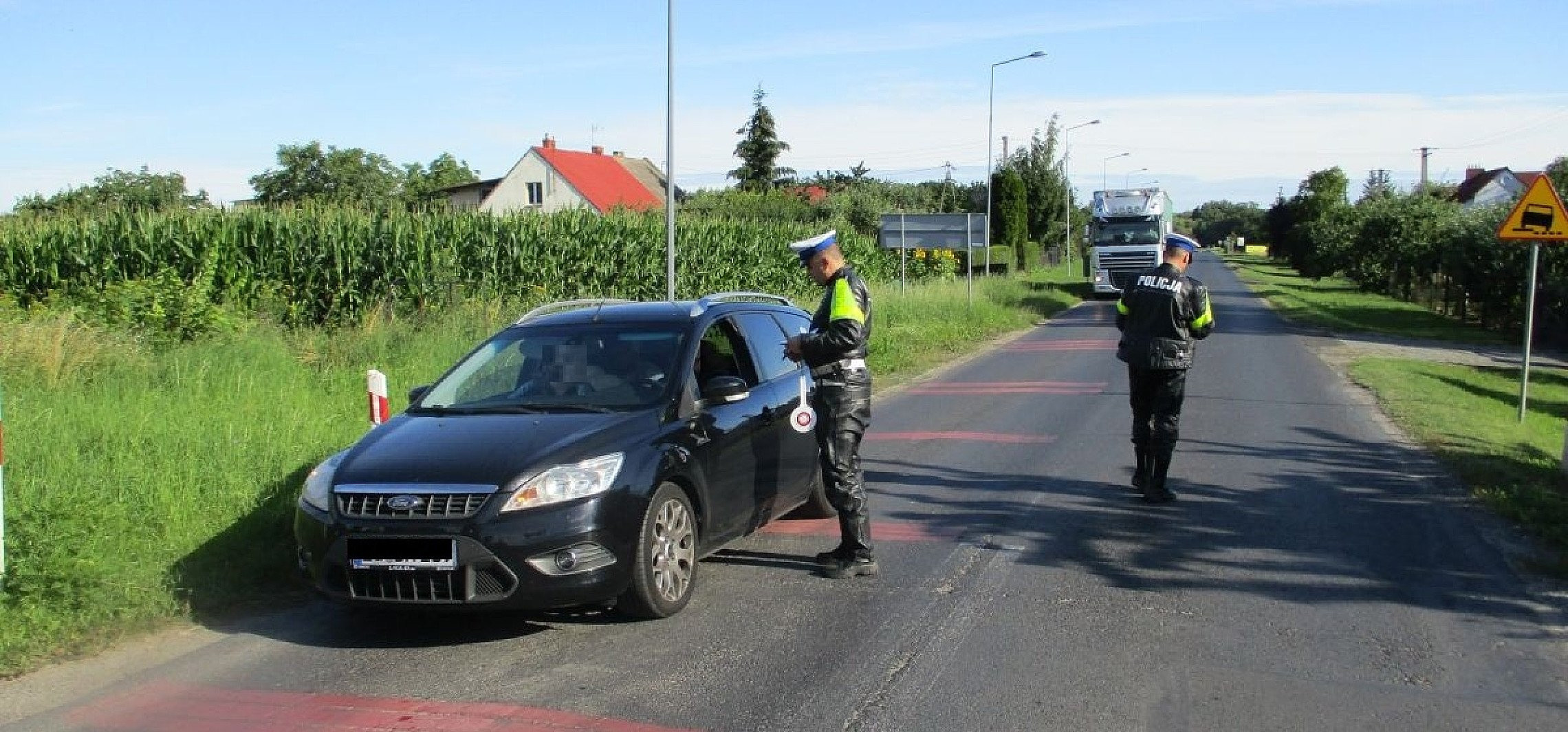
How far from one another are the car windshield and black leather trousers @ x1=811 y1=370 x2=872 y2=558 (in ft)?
2.70

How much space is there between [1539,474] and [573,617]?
7.61 meters

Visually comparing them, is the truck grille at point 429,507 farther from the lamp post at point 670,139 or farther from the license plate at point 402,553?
the lamp post at point 670,139

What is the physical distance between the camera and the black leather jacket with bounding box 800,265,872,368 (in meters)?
6.67

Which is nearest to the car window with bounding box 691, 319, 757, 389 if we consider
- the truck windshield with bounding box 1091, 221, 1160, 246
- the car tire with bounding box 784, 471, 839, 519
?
→ the car tire with bounding box 784, 471, 839, 519

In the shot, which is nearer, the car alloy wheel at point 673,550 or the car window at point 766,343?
the car alloy wheel at point 673,550

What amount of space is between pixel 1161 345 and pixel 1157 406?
0.42 meters

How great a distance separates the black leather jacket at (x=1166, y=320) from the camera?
862cm

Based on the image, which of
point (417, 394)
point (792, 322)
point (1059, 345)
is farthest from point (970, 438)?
point (1059, 345)

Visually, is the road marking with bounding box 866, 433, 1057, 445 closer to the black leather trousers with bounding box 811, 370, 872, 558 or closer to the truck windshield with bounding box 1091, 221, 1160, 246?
the black leather trousers with bounding box 811, 370, 872, 558

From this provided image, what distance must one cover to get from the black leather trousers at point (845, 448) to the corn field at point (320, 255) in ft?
35.4

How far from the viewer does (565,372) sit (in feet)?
22.5

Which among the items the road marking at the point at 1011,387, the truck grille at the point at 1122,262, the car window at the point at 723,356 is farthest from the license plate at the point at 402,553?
the truck grille at the point at 1122,262

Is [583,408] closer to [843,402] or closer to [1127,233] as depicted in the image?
[843,402]

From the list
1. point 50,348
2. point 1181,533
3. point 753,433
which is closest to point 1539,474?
point 1181,533
